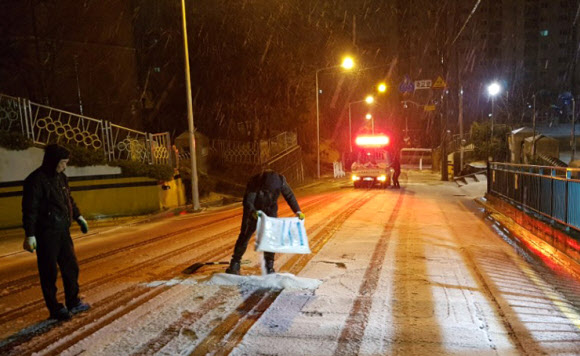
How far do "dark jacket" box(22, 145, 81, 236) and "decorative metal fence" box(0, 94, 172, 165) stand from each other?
28.9 feet

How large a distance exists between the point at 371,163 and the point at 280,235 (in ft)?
55.6

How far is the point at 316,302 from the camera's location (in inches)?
185

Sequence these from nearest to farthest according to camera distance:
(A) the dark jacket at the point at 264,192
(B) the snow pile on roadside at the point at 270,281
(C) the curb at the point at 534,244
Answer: (B) the snow pile on roadside at the point at 270,281 < (A) the dark jacket at the point at 264,192 < (C) the curb at the point at 534,244

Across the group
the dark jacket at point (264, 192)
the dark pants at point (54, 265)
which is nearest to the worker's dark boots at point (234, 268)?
the dark jacket at point (264, 192)

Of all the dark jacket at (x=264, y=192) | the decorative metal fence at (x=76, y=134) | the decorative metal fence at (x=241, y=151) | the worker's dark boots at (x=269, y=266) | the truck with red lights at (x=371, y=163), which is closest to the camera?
the dark jacket at (x=264, y=192)

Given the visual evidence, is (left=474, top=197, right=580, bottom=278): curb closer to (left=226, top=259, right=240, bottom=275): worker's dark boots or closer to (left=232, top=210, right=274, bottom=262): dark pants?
(left=232, top=210, right=274, bottom=262): dark pants

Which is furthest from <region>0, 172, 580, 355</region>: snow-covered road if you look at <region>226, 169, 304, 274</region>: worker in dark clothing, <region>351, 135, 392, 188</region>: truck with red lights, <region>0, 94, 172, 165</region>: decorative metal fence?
<region>351, 135, 392, 188</region>: truck with red lights

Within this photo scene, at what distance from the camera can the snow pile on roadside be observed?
5.25 metres

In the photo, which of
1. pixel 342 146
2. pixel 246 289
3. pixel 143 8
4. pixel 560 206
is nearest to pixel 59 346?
pixel 246 289

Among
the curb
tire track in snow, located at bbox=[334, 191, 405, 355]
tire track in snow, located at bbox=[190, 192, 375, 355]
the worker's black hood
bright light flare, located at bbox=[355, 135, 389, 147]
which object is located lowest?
the curb

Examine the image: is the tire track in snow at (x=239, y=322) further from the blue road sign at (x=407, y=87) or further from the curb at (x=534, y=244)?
the blue road sign at (x=407, y=87)

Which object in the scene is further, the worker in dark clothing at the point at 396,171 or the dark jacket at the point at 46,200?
the worker in dark clothing at the point at 396,171

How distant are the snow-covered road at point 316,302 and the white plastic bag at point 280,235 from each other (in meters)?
0.43

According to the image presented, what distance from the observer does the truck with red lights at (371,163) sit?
69.1 ft
